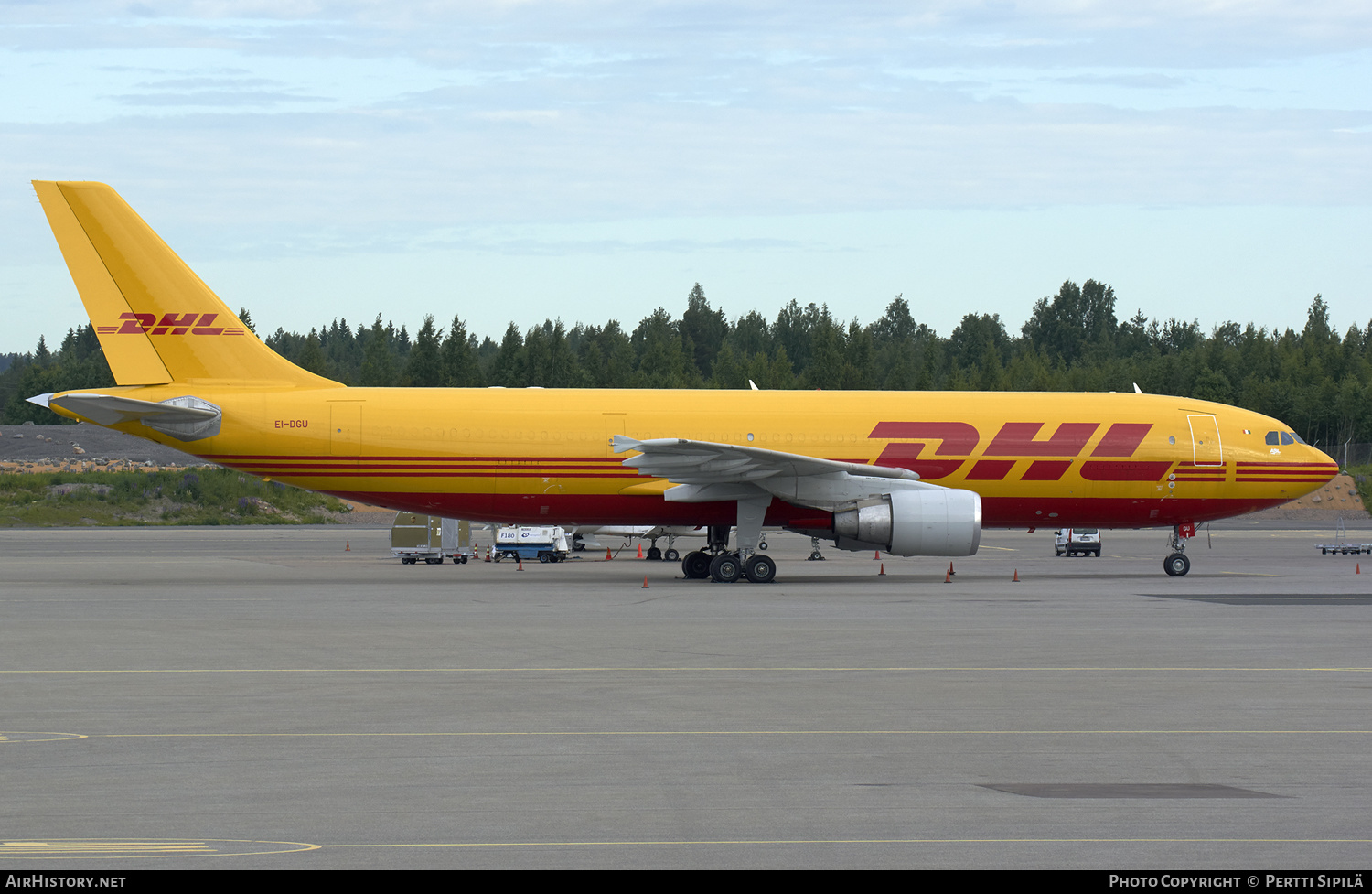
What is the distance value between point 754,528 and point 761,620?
946cm

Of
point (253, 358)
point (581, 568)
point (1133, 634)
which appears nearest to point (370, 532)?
point (581, 568)

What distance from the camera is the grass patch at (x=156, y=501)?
69.9m

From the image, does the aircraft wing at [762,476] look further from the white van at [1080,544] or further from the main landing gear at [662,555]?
the white van at [1080,544]

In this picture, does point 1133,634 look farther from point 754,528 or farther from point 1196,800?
point 754,528

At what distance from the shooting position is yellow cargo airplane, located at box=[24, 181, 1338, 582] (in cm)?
2880

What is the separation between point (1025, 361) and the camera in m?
132

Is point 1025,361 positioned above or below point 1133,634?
above

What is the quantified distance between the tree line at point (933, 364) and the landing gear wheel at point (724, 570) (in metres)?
73.6

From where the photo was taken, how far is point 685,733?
36.3 feet

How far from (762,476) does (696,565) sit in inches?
135

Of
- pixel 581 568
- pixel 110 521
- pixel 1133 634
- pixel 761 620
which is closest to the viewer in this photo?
pixel 1133 634

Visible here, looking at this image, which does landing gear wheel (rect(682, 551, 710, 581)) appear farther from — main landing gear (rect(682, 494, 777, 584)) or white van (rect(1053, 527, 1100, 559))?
white van (rect(1053, 527, 1100, 559))

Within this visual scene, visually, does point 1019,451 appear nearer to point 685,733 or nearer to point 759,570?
point 759,570

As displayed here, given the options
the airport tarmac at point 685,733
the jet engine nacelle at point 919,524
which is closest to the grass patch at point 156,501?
the airport tarmac at point 685,733
